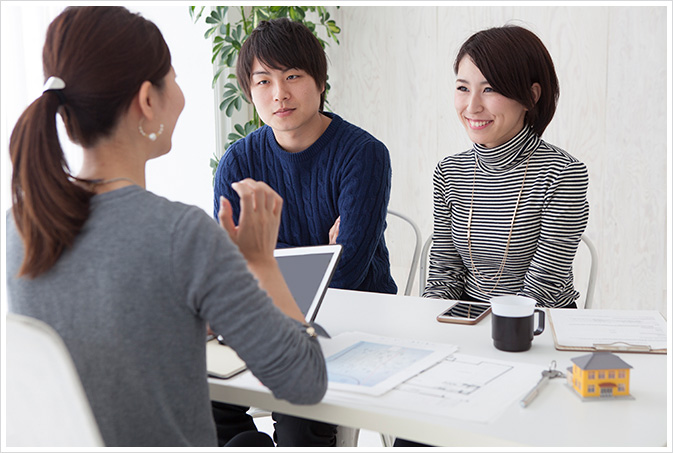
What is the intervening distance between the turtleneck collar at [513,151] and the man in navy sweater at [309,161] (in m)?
0.33

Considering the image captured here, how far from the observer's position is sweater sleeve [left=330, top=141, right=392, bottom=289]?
185 centimetres

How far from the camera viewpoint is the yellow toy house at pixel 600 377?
3.27ft

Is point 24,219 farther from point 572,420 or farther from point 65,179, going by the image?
point 572,420

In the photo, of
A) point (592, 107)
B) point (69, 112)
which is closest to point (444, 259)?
point (69, 112)

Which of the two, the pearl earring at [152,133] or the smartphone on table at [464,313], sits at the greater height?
the pearl earring at [152,133]

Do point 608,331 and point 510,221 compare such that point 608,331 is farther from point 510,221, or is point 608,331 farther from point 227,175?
point 227,175

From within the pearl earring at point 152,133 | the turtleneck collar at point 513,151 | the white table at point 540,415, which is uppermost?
the pearl earring at point 152,133

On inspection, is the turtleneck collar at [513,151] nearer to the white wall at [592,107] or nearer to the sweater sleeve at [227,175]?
the sweater sleeve at [227,175]

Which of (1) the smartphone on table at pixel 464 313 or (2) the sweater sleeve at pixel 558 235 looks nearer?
(1) the smartphone on table at pixel 464 313

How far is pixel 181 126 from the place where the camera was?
119 inches

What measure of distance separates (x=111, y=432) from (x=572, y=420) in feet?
2.10

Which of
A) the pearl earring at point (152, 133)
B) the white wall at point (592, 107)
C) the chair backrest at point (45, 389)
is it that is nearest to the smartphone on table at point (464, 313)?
the pearl earring at point (152, 133)

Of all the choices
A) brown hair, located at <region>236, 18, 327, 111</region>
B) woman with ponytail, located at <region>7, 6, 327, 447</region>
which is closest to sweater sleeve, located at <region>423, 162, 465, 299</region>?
brown hair, located at <region>236, 18, 327, 111</region>

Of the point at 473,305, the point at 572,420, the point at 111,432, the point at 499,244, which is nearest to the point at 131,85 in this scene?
the point at 111,432
